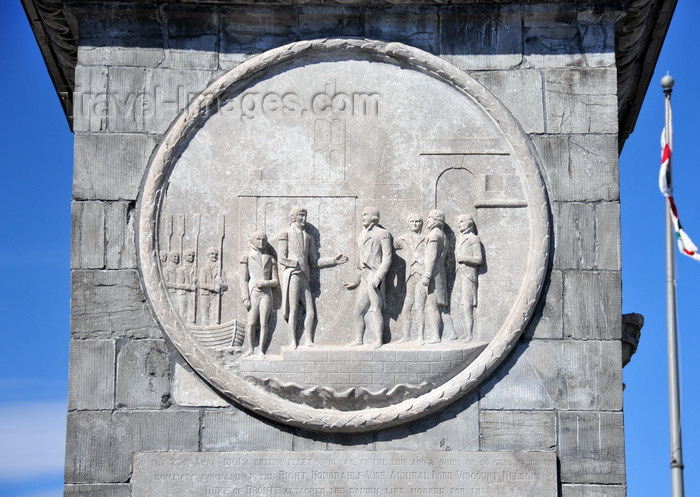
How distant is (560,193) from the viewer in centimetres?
1587

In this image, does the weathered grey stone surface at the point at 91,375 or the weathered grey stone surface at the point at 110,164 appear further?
the weathered grey stone surface at the point at 110,164

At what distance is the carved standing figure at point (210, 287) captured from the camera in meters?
15.6

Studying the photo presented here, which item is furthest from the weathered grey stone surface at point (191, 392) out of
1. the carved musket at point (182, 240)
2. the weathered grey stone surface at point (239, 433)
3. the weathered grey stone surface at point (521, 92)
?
the weathered grey stone surface at point (521, 92)

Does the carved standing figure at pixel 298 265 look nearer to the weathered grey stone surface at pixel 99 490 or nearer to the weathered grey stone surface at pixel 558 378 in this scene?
the weathered grey stone surface at pixel 558 378

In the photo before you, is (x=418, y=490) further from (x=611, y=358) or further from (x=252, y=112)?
(x=252, y=112)

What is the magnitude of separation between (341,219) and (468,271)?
1485mm

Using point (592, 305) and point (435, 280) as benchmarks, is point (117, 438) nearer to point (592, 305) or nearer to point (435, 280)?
point (435, 280)

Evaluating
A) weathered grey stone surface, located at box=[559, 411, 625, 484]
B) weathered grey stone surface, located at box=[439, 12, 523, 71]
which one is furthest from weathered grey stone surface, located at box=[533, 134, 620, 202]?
weathered grey stone surface, located at box=[559, 411, 625, 484]

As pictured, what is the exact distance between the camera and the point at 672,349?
16375mm

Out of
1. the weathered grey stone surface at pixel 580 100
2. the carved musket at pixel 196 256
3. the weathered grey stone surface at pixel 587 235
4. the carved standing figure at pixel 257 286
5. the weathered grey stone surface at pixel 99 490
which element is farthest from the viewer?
the weathered grey stone surface at pixel 580 100

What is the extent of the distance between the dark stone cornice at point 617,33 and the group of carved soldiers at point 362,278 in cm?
263

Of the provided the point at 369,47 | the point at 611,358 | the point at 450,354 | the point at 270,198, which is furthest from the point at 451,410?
the point at 369,47

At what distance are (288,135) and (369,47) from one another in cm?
134

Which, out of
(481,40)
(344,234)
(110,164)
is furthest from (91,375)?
(481,40)
